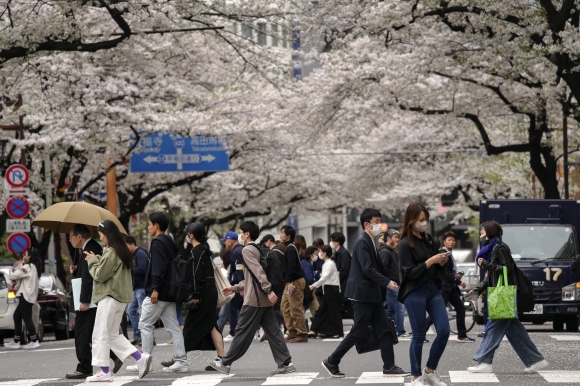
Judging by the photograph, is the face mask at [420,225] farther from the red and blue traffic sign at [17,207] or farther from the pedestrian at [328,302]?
the red and blue traffic sign at [17,207]

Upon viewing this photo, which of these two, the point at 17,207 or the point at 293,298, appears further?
the point at 17,207

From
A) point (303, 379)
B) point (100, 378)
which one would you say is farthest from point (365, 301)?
point (100, 378)

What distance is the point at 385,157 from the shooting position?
152 feet

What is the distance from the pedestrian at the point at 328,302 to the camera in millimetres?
19375

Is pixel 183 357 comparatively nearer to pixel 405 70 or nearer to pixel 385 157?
pixel 405 70

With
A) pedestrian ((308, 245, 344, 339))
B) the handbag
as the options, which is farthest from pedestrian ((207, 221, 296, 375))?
pedestrian ((308, 245, 344, 339))

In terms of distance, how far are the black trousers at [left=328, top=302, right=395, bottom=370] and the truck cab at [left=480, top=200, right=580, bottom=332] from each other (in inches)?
333

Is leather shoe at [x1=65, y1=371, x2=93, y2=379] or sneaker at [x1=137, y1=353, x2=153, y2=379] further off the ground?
sneaker at [x1=137, y1=353, x2=153, y2=379]

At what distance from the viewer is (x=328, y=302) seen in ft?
63.5

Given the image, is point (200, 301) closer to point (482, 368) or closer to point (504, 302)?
point (482, 368)

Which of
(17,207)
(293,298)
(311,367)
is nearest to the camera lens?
(311,367)

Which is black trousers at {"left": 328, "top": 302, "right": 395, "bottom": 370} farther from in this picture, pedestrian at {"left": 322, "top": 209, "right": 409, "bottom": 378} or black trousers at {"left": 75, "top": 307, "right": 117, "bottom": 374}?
black trousers at {"left": 75, "top": 307, "right": 117, "bottom": 374}

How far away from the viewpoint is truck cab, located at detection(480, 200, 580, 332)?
2108 cm

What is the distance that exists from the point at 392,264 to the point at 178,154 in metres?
16.0
